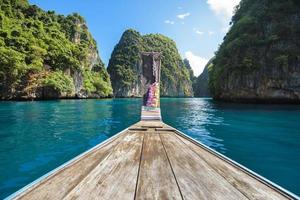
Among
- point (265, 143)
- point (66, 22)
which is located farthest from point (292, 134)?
point (66, 22)

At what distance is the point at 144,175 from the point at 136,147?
164 cm

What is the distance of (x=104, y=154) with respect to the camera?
391cm

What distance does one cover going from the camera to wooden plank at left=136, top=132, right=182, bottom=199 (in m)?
2.27

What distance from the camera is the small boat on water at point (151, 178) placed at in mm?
2295

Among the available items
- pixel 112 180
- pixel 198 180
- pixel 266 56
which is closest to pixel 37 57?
pixel 266 56

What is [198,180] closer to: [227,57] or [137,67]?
[227,57]

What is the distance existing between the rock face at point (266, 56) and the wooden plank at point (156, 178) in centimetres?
4318

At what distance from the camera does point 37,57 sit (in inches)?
2019

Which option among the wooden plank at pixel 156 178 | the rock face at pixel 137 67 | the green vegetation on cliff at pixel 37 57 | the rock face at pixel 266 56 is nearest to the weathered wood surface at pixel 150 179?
the wooden plank at pixel 156 178

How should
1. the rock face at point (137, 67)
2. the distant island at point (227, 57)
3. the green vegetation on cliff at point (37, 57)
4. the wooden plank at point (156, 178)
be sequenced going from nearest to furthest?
the wooden plank at point (156, 178) < the distant island at point (227, 57) < the green vegetation on cliff at point (37, 57) < the rock face at point (137, 67)

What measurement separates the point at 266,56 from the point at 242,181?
4582cm

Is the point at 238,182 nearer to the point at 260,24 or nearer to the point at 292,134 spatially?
the point at 292,134

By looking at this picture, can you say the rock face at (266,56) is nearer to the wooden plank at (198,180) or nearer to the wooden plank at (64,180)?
the wooden plank at (198,180)

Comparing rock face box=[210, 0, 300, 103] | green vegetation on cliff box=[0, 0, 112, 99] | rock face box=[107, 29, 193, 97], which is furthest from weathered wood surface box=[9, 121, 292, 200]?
rock face box=[107, 29, 193, 97]
